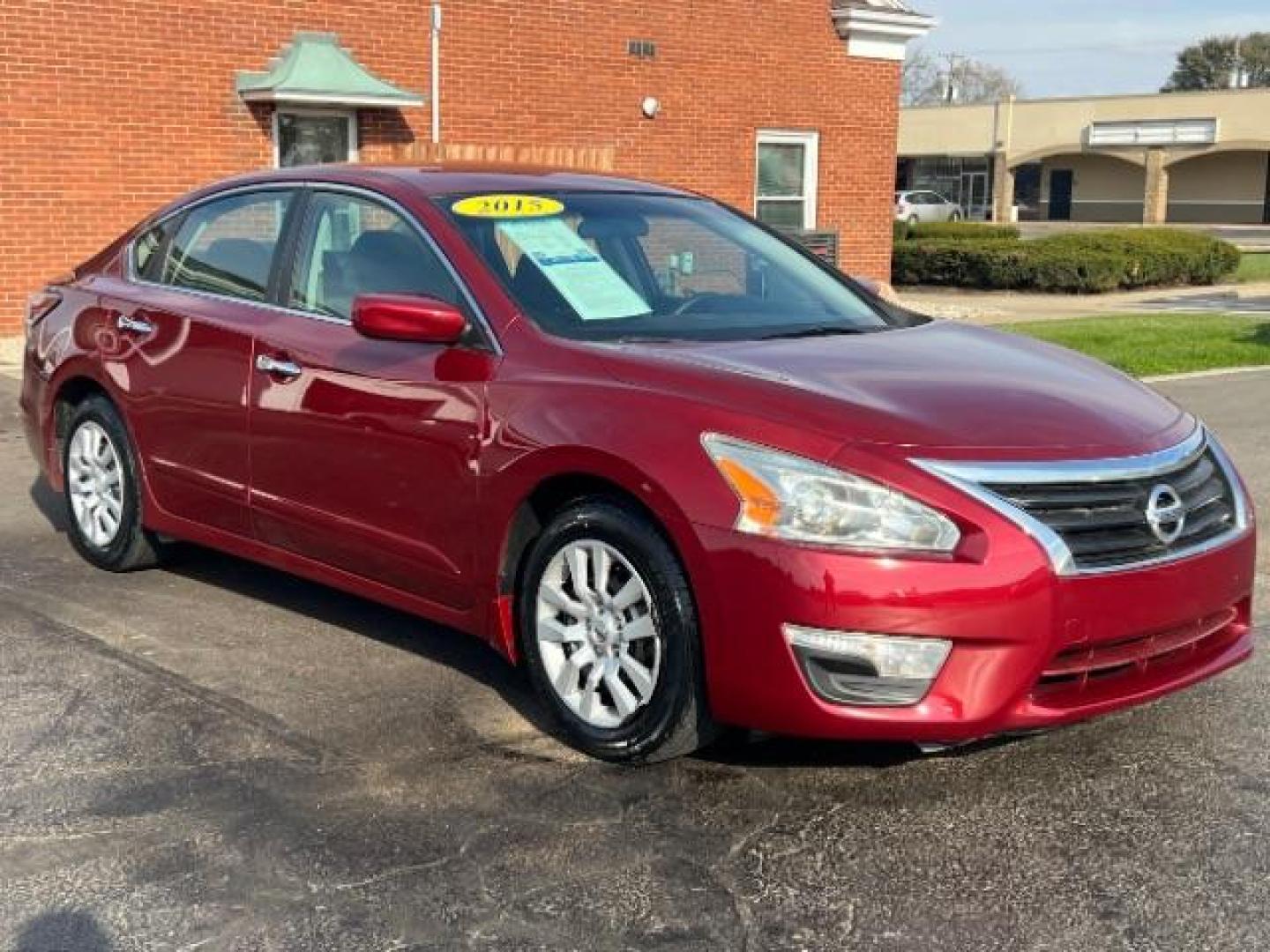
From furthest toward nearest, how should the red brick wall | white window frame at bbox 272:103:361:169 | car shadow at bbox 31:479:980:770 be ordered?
white window frame at bbox 272:103:361:169
the red brick wall
car shadow at bbox 31:479:980:770

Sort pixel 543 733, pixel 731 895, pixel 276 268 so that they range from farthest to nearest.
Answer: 1. pixel 276 268
2. pixel 543 733
3. pixel 731 895

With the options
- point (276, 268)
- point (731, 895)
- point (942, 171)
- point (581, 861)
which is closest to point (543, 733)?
point (581, 861)

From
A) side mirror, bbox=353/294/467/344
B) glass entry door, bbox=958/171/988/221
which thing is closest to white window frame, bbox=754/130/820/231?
side mirror, bbox=353/294/467/344

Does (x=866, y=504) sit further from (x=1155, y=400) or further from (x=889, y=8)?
(x=889, y=8)

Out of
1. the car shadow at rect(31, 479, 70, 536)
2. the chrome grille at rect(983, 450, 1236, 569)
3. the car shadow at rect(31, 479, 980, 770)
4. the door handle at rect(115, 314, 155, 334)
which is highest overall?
the door handle at rect(115, 314, 155, 334)

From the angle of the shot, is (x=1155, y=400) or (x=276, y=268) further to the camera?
(x=276, y=268)

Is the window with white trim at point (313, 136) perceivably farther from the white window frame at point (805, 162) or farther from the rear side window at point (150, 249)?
the rear side window at point (150, 249)

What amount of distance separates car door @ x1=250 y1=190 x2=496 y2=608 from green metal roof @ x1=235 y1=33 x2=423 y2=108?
9.29 meters

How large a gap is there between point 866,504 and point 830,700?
1.64 ft

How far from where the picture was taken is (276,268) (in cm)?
536

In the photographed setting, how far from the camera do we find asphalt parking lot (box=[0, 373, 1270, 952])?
3.32 meters

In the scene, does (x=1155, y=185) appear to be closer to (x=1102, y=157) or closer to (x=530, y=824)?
(x=1102, y=157)

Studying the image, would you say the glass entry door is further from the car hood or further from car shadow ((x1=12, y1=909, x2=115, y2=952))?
car shadow ((x1=12, y1=909, x2=115, y2=952))

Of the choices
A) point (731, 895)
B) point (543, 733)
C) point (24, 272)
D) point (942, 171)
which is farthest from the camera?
point (942, 171)
